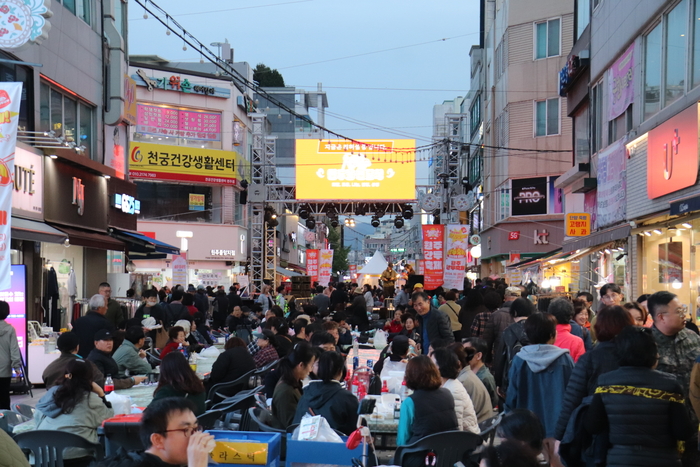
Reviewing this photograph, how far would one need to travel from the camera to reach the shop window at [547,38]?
3197 cm

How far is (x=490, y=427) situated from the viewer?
6.22m

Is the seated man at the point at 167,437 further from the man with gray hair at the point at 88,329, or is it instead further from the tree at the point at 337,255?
the tree at the point at 337,255

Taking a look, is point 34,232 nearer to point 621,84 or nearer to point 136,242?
point 136,242

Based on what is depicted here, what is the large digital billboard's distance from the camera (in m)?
33.9

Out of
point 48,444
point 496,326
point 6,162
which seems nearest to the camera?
point 48,444

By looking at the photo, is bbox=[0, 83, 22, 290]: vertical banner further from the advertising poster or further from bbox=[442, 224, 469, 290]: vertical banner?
bbox=[442, 224, 469, 290]: vertical banner

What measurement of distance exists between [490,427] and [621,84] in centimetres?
1240

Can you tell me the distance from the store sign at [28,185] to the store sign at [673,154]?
37.3ft

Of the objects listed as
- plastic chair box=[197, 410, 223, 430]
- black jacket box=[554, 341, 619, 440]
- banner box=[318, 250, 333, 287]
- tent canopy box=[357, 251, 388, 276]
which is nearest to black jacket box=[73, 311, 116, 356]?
plastic chair box=[197, 410, 223, 430]

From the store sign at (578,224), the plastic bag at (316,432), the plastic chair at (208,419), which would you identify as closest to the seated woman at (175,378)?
the plastic chair at (208,419)

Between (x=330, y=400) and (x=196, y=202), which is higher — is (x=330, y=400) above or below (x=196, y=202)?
below

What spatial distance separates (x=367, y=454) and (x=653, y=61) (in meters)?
11.6

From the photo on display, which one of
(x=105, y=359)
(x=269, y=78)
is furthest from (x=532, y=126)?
(x=269, y=78)

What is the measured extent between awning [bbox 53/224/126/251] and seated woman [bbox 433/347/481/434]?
1193cm
